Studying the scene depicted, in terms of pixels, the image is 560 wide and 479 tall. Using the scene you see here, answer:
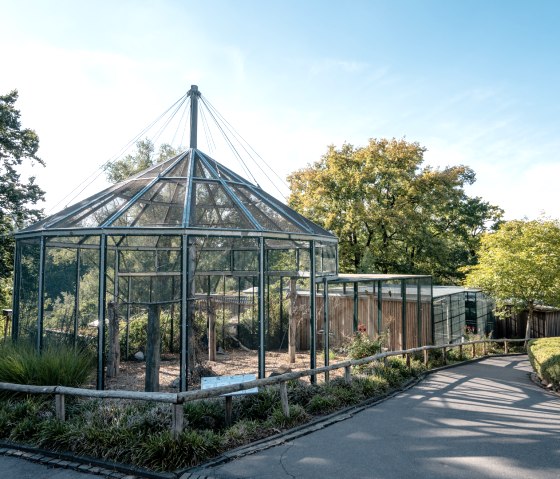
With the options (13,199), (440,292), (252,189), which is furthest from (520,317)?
(13,199)

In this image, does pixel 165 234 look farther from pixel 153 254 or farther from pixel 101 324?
pixel 153 254

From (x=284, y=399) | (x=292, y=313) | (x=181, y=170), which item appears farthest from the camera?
(x=292, y=313)

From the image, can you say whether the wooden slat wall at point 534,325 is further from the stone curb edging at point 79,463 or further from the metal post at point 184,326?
the stone curb edging at point 79,463

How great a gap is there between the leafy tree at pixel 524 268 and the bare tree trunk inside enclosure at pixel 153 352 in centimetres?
1364

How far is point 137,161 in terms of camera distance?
26.2 metres

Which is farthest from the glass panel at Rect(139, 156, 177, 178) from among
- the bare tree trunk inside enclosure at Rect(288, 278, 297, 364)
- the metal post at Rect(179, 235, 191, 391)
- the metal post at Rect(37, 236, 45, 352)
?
the bare tree trunk inside enclosure at Rect(288, 278, 297, 364)

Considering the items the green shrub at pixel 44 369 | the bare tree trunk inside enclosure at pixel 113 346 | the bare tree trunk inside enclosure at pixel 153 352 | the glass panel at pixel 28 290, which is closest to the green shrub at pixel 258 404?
the bare tree trunk inside enclosure at pixel 153 352

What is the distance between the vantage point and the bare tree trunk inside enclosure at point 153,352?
7.70 metres

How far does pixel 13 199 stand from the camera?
14555 mm

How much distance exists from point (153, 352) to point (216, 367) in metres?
2.89

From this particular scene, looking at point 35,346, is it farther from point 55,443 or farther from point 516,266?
point 516,266

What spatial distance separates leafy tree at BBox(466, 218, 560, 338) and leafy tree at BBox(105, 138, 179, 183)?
18.0 meters

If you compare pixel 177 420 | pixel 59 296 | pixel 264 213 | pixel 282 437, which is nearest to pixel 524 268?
pixel 264 213

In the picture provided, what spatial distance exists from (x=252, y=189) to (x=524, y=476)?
23.1 ft
